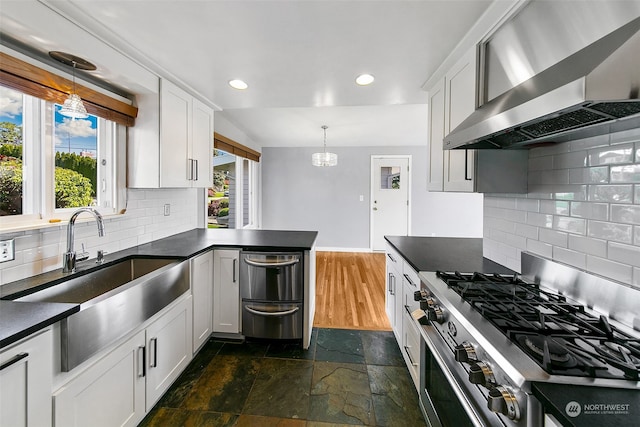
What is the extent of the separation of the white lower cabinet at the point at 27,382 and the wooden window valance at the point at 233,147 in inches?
109

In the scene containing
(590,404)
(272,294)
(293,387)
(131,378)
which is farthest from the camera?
(272,294)

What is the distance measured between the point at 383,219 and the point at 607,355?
508cm

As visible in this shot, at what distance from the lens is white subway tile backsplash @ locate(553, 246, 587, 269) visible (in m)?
1.14

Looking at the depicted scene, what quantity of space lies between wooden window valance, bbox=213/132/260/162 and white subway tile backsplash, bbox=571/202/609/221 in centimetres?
330

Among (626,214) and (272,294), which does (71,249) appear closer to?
(272,294)

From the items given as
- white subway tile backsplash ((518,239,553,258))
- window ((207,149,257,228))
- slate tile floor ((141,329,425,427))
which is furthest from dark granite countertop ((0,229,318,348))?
white subway tile backsplash ((518,239,553,258))

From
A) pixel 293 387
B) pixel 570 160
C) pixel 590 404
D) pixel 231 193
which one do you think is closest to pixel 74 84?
pixel 293 387

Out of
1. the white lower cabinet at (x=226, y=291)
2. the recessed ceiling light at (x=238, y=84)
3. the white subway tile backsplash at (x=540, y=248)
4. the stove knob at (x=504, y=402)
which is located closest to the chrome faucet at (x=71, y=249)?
the white lower cabinet at (x=226, y=291)

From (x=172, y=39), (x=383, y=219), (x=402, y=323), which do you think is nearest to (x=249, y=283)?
(x=402, y=323)

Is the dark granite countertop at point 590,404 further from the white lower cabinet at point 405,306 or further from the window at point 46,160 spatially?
the window at point 46,160

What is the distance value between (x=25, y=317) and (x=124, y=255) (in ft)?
3.23

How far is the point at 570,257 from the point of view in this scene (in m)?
1.20

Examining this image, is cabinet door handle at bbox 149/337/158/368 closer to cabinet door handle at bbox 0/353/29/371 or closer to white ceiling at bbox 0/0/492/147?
cabinet door handle at bbox 0/353/29/371

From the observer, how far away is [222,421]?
5.01 ft
